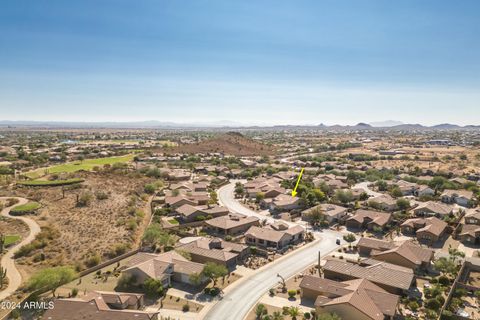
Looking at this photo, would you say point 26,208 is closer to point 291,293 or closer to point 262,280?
point 262,280

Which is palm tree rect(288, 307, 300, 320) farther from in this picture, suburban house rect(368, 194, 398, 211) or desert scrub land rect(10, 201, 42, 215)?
desert scrub land rect(10, 201, 42, 215)

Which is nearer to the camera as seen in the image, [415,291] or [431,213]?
[415,291]

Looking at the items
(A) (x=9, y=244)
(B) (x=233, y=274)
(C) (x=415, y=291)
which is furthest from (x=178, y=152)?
(C) (x=415, y=291)

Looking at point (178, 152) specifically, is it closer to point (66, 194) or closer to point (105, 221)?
point (66, 194)

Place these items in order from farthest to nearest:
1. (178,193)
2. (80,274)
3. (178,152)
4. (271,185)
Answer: (178,152), (271,185), (178,193), (80,274)

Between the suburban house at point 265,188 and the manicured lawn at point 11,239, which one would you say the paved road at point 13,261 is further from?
the suburban house at point 265,188

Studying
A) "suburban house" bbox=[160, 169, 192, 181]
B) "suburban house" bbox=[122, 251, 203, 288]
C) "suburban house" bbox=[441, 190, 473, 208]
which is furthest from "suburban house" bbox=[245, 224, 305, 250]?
"suburban house" bbox=[160, 169, 192, 181]
